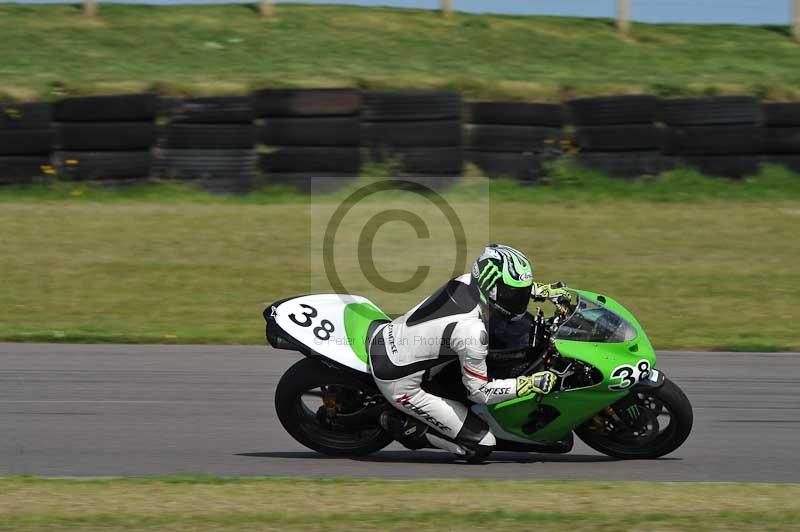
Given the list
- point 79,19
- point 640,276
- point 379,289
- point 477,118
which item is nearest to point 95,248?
point 379,289

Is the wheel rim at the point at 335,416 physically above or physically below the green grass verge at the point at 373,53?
below

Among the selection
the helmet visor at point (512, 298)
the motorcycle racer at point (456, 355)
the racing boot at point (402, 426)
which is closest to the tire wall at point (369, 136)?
the motorcycle racer at point (456, 355)

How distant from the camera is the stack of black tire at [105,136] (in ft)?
50.9

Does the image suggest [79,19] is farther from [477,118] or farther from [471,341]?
→ [471,341]

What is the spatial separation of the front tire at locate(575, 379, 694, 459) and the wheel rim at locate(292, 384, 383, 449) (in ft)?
4.32

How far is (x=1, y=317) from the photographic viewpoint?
1154 centimetres

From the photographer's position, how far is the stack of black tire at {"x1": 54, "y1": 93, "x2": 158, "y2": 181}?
15508mm

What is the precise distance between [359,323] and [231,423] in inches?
55.0

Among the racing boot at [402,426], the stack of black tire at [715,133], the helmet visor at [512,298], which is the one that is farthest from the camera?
the stack of black tire at [715,133]

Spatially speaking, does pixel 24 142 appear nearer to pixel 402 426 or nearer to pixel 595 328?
pixel 402 426

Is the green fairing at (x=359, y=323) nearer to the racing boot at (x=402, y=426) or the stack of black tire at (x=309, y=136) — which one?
the racing boot at (x=402, y=426)

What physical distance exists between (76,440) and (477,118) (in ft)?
32.4

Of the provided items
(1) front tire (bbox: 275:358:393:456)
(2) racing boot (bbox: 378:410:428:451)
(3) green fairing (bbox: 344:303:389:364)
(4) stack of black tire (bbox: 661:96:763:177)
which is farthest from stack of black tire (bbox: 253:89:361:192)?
(2) racing boot (bbox: 378:410:428:451)

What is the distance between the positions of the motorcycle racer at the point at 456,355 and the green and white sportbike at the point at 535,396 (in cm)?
13
